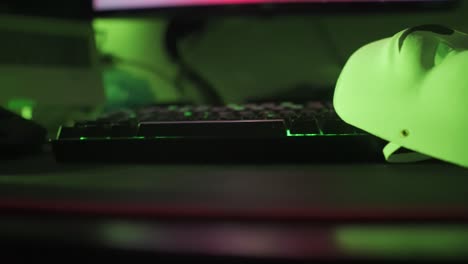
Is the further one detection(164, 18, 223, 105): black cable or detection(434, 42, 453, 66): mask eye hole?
detection(164, 18, 223, 105): black cable

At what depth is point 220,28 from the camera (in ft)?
2.42

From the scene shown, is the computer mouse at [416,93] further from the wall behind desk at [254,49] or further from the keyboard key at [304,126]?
the wall behind desk at [254,49]


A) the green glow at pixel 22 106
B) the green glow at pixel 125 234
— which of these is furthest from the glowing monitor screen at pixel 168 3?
the green glow at pixel 125 234

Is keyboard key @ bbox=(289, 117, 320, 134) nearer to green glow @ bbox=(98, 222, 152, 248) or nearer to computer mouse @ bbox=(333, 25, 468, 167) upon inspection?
computer mouse @ bbox=(333, 25, 468, 167)

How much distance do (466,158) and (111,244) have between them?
255 millimetres

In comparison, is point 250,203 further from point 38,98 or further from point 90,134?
point 38,98

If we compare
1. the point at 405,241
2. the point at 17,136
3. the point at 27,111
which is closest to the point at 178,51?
the point at 27,111

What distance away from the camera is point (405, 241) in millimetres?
210

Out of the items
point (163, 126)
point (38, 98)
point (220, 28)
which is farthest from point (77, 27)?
point (163, 126)

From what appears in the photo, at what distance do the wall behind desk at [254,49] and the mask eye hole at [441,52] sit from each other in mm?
367

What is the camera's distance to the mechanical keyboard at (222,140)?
0.34 meters

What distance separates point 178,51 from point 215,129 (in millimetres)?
416

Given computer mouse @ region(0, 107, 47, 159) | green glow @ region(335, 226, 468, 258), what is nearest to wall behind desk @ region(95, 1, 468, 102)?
computer mouse @ region(0, 107, 47, 159)

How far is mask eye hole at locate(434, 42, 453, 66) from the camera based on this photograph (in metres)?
0.31
